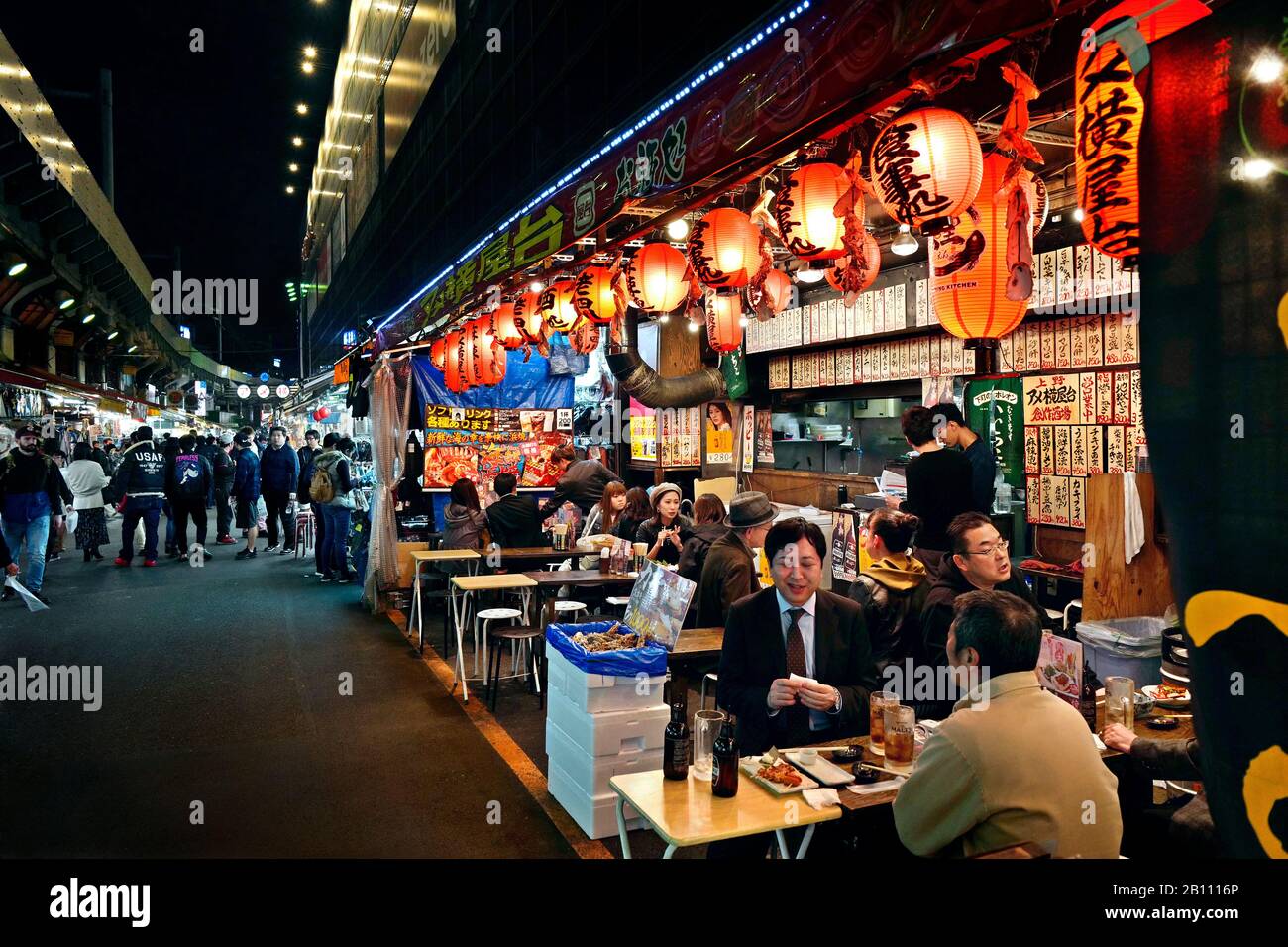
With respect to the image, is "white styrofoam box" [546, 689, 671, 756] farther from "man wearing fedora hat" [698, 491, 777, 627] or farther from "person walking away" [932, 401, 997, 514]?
"person walking away" [932, 401, 997, 514]

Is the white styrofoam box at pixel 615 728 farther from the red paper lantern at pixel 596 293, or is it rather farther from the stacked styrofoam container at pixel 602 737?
the red paper lantern at pixel 596 293

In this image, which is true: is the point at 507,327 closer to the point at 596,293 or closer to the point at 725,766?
the point at 596,293

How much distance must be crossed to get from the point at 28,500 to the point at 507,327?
26.8ft

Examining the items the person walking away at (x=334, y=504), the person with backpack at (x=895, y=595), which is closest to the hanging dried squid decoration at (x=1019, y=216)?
the person with backpack at (x=895, y=595)

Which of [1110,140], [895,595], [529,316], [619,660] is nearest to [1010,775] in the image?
[895,595]

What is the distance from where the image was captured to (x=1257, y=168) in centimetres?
204

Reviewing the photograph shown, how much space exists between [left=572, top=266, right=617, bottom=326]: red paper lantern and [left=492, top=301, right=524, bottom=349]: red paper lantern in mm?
2698

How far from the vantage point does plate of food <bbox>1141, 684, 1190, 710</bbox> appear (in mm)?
4445

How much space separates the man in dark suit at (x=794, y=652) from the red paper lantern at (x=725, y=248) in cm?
290

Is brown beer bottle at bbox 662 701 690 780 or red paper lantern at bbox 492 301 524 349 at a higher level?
red paper lantern at bbox 492 301 524 349

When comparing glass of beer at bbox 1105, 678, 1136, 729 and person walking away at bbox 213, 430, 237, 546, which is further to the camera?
person walking away at bbox 213, 430, 237, 546

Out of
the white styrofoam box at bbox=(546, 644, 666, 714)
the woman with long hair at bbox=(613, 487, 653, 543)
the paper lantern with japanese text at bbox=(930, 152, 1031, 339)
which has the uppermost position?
the paper lantern with japanese text at bbox=(930, 152, 1031, 339)

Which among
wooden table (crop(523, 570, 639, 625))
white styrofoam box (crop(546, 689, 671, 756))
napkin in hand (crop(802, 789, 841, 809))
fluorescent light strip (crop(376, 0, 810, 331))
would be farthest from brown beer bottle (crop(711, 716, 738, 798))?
wooden table (crop(523, 570, 639, 625))

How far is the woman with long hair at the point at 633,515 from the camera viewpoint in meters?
10.5
